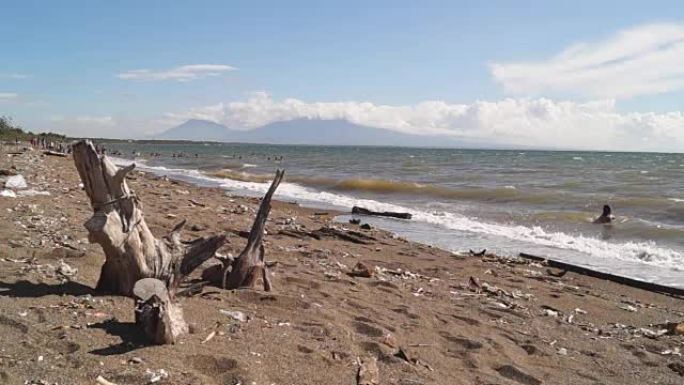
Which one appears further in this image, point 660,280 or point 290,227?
point 290,227

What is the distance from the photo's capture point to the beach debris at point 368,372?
15.2 ft

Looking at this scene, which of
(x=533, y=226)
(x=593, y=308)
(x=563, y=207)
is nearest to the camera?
(x=593, y=308)

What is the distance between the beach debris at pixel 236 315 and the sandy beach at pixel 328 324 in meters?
0.02

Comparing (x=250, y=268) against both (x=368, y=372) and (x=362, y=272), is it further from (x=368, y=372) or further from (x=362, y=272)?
(x=362, y=272)

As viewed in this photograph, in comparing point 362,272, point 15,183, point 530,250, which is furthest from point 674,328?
point 15,183

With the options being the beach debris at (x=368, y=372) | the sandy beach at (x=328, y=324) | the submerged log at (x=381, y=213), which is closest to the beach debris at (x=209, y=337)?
the sandy beach at (x=328, y=324)

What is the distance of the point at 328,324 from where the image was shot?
19.4 ft

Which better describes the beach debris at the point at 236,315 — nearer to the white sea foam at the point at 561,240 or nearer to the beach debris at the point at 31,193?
the beach debris at the point at 31,193

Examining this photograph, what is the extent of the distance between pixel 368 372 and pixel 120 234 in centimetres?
262

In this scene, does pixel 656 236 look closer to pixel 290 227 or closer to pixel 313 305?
pixel 290 227

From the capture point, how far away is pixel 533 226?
18828 mm

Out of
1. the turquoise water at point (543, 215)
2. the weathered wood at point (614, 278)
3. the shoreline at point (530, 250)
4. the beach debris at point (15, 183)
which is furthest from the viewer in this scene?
the turquoise water at point (543, 215)

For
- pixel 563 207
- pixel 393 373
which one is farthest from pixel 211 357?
pixel 563 207

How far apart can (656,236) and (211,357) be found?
1655 cm
